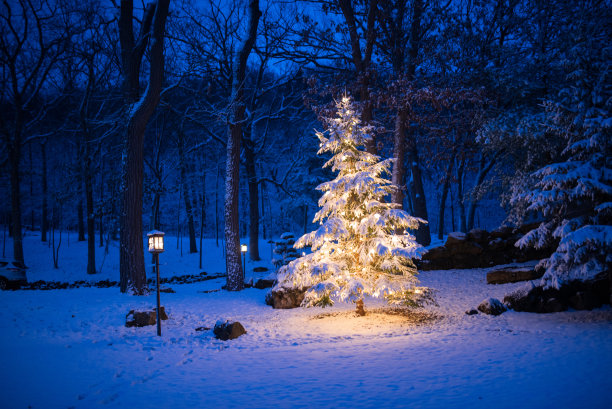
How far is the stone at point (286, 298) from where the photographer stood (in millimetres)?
11336

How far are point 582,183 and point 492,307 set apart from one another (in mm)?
3626

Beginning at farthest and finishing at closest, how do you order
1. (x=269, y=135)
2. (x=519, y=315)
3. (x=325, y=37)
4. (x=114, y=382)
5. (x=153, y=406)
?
(x=269, y=135)
(x=325, y=37)
(x=519, y=315)
(x=114, y=382)
(x=153, y=406)

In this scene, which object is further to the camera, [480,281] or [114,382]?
[480,281]

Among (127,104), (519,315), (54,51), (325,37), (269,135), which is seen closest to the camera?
(519,315)

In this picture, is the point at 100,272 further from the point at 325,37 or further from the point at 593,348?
the point at 593,348

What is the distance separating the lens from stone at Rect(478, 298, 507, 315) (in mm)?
9203

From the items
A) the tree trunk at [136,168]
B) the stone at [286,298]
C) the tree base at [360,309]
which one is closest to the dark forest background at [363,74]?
the tree trunk at [136,168]

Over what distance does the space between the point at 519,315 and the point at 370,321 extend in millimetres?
3538

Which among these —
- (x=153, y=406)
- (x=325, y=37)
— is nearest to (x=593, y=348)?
(x=153, y=406)

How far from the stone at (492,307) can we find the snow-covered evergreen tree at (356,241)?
68.9 inches

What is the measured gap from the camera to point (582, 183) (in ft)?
23.8

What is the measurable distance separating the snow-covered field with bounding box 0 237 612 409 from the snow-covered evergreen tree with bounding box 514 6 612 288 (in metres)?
1.48

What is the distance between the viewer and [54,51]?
1936 cm

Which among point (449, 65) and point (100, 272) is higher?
point (449, 65)
